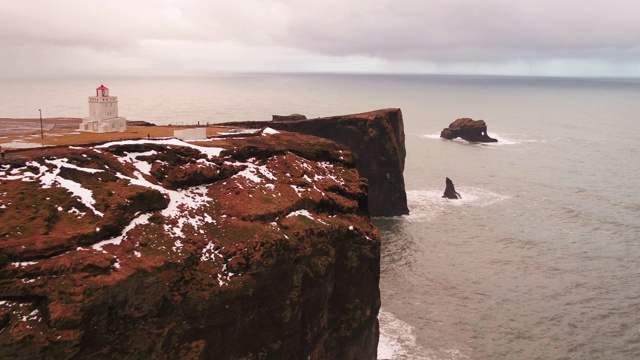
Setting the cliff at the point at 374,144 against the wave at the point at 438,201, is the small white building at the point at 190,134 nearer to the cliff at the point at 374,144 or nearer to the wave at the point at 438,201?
the cliff at the point at 374,144

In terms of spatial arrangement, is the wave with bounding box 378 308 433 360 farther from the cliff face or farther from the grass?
the grass

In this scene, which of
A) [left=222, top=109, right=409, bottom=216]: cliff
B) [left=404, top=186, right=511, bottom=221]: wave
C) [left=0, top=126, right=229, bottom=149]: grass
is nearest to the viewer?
[left=0, top=126, right=229, bottom=149]: grass

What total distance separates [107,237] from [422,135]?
12336cm

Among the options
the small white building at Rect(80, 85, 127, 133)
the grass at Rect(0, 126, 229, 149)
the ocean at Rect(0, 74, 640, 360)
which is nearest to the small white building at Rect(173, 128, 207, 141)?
the grass at Rect(0, 126, 229, 149)

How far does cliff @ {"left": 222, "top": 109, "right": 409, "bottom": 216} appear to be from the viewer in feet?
205

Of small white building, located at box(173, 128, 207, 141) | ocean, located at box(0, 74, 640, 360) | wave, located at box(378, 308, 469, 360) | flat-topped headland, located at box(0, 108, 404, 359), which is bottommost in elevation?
wave, located at box(378, 308, 469, 360)

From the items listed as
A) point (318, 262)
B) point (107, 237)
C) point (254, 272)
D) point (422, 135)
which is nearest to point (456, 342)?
point (318, 262)

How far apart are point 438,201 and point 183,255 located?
5367cm

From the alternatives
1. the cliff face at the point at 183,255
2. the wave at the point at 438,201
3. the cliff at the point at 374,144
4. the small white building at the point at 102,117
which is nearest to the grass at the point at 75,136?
the small white building at the point at 102,117

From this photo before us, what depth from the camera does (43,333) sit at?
20406 mm

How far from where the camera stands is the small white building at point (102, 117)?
4869 cm

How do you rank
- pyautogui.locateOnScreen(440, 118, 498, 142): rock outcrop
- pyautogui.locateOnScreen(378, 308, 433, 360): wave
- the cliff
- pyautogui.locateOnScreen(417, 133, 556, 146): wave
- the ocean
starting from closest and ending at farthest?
pyautogui.locateOnScreen(378, 308, 433, 360): wave, the ocean, the cliff, pyautogui.locateOnScreen(440, 118, 498, 142): rock outcrop, pyautogui.locateOnScreen(417, 133, 556, 146): wave

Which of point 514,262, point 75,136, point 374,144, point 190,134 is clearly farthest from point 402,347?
point 75,136

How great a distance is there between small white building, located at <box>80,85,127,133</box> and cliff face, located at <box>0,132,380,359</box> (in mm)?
16832
